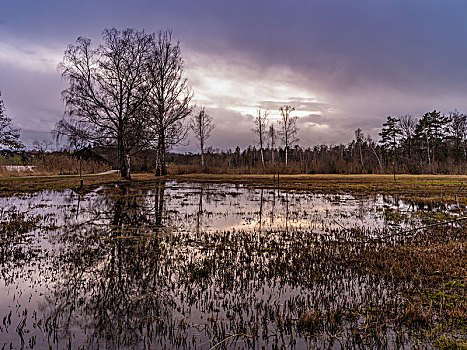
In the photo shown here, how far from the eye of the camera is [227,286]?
5.43 metres

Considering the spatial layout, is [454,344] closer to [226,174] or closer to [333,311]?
[333,311]

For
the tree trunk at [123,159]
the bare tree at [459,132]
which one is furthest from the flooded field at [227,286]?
the bare tree at [459,132]

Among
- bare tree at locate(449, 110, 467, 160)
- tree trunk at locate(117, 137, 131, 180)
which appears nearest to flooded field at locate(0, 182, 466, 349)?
tree trunk at locate(117, 137, 131, 180)

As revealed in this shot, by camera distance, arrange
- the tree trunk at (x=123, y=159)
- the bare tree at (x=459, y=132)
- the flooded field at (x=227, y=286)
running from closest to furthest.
Answer: the flooded field at (x=227, y=286) < the tree trunk at (x=123, y=159) < the bare tree at (x=459, y=132)

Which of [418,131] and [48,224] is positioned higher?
[418,131]

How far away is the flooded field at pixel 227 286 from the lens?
3889mm

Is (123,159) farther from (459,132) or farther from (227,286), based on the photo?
(459,132)

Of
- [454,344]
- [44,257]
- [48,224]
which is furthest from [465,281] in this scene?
[48,224]

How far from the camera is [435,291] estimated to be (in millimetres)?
5230

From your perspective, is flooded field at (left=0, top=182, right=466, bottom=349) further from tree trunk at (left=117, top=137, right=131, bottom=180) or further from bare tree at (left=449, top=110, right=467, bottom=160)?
bare tree at (left=449, top=110, right=467, bottom=160)

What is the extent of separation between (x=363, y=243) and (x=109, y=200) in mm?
13683

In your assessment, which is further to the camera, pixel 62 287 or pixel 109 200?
pixel 109 200

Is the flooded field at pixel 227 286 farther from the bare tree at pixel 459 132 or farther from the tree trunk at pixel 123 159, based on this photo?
the bare tree at pixel 459 132

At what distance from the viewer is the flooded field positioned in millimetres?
3889
